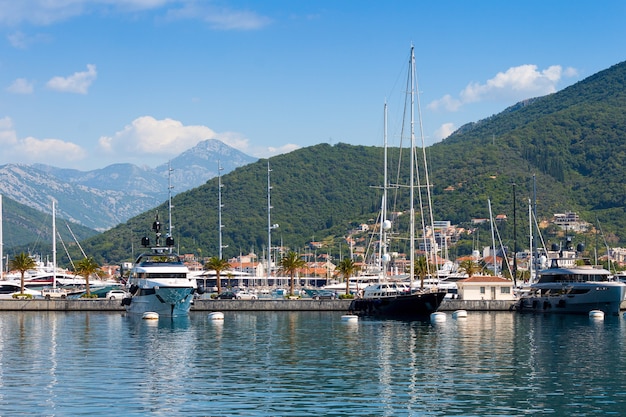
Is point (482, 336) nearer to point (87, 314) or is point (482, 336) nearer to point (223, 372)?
point (223, 372)

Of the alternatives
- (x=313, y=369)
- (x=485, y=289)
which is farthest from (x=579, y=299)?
Answer: (x=313, y=369)

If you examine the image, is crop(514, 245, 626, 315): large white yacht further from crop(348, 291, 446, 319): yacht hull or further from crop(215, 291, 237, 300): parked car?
crop(215, 291, 237, 300): parked car

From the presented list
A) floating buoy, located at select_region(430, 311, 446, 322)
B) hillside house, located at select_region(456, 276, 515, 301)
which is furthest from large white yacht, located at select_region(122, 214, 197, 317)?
hillside house, located at select_region(456, 276, 515, 301)

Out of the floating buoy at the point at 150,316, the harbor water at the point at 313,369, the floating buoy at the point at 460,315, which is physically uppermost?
the floating buoy at the point at 150,316

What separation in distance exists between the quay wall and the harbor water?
75.3 ft

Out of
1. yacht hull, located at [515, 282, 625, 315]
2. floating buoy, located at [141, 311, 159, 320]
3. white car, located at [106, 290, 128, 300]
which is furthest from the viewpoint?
white car, located at [106, 290, 128, 300]

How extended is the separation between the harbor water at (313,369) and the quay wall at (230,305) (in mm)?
22967

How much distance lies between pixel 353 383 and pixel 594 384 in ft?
37.6

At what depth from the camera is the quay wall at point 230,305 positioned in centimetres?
Result: 10688

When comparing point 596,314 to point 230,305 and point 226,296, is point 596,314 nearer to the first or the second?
point 230,305

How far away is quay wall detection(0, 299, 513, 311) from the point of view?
106875mm

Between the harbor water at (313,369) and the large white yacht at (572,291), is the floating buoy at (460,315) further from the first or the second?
the large white yacht at (572,291)

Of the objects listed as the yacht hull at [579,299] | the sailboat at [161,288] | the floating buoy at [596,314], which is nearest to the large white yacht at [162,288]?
the sailboat at [161,288]

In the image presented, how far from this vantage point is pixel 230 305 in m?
108
